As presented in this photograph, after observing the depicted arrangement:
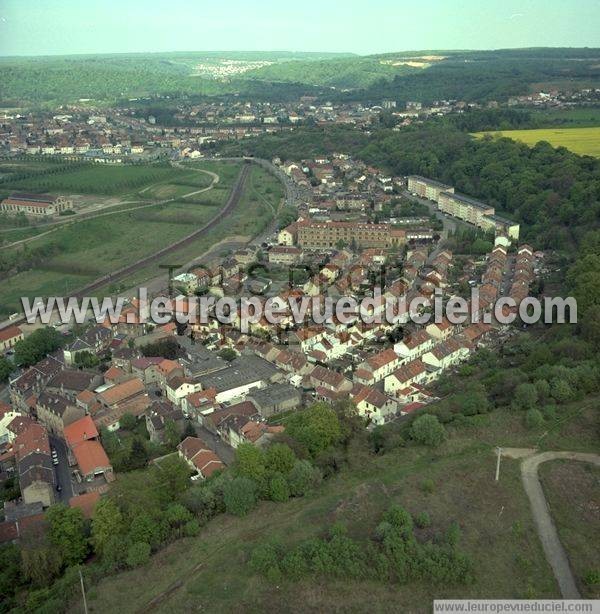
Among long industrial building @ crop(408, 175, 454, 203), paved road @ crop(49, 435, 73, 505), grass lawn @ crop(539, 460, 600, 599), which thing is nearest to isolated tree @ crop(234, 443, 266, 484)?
paved road @ crop(49, 435, 73, 505)

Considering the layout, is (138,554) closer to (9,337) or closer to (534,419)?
(534,419)

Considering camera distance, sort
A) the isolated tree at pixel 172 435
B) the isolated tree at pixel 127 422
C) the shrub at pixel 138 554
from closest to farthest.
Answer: the shrub at pixel 138 554 → the isolated tree at pixel 172 435 → the isolated tree at pixel 127 422

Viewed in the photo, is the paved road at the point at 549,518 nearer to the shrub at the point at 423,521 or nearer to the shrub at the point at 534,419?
the shrub at the point at 534,419

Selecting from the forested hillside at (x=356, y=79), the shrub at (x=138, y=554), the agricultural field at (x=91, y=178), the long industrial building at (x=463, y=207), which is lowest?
the shrub at (x=138, y=554)

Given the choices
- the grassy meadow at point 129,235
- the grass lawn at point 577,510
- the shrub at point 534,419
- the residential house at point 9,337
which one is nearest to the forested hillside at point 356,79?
the grassy meadow at point 129,235

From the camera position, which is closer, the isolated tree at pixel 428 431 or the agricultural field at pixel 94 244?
the isolated tree at pixel 428 431

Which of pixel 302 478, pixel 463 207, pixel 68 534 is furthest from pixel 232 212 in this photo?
pixel 68 534
